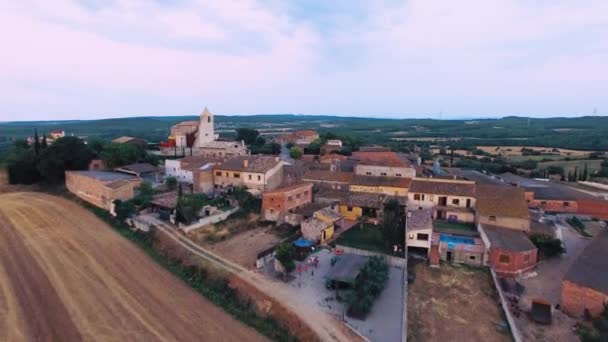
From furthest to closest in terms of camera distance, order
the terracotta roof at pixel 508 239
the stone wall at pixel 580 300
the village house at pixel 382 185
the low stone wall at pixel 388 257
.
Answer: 1. the village house at pixel 382 185
2. the terracotta roof at pixel 508 239
3. the low stone wall at pixel 388 257
4. the stone wall at pixel 580 300

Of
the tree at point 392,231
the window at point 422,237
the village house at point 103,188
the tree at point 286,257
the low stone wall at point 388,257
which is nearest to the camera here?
the tree at point 286,257

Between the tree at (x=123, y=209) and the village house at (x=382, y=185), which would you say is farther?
the village house at (x=382, y=185)

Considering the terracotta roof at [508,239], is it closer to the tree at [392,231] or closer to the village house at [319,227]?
the tree at [392,231]

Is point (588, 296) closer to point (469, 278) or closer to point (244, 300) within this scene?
point (469, 278)

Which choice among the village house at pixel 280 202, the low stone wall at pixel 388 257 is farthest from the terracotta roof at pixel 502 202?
the village house at pixel 280 202

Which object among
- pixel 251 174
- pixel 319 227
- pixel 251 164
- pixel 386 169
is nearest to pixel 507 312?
pixel 319 227

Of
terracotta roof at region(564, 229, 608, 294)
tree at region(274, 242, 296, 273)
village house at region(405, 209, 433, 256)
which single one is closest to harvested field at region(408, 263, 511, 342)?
village house at region(405, 209, 433, 256)

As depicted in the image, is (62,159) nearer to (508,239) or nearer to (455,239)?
(455,239)
